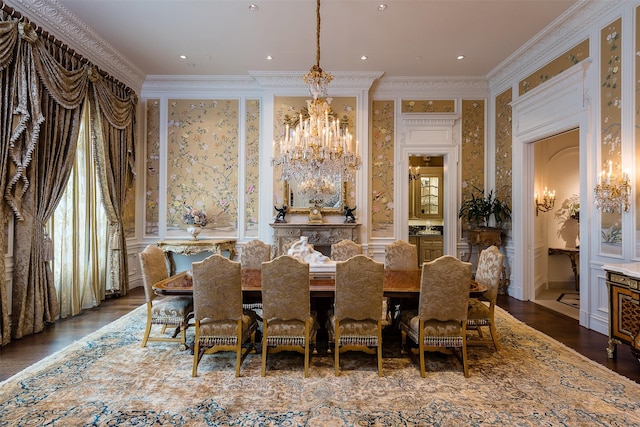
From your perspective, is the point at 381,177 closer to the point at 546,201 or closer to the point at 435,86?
the point at 435,86

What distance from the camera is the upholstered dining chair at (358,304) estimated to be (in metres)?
2.59

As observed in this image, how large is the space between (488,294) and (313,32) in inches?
150

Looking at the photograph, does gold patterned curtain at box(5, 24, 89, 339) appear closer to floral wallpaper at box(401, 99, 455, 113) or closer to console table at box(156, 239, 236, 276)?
console table at box(156, 239, 236, 276)

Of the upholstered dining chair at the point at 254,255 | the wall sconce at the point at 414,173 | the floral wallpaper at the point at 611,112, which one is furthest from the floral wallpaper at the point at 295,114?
the floral wallpaper at the point at 611,112

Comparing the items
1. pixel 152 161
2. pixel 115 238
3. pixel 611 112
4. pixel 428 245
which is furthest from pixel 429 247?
pixel 115 238

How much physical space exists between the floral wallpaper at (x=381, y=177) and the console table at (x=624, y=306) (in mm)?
3233

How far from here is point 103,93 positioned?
15.4ft

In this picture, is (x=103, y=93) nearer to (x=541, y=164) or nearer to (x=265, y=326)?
(x=265, y=326)

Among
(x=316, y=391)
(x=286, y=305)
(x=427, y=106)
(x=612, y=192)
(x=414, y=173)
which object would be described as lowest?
(x=316, y=391)

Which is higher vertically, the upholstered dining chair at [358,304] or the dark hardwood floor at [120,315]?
the upholstered dining chair at [358,304]

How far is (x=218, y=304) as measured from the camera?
8.62 ft

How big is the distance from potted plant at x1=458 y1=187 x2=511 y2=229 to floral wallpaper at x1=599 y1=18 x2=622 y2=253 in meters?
1.73

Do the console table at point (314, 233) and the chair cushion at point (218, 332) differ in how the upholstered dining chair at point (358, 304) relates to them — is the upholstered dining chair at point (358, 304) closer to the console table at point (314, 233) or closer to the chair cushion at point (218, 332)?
the chair cushion at point (218, 332)

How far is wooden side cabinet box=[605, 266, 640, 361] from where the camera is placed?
2672mm
